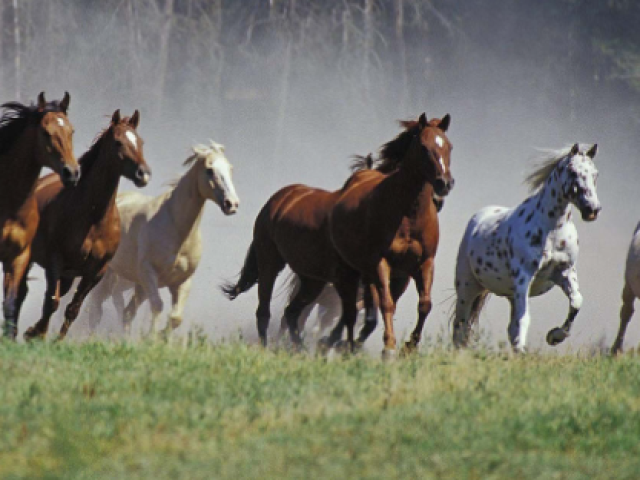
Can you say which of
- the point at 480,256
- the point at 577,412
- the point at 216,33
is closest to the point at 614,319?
the point at 480,256

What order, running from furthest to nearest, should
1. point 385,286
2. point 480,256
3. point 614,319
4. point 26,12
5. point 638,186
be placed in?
point 26,12
point 638,186
point 614,319
point 480,256
point 385,286

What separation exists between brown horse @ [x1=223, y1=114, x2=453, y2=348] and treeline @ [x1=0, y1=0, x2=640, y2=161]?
84.9 ft

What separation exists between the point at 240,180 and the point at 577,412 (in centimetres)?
3025

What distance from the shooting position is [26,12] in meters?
40.8

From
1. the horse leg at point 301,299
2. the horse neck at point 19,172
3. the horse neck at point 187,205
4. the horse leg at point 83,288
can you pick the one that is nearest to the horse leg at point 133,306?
the horse neck at point 187,205

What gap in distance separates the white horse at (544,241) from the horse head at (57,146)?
3868mm

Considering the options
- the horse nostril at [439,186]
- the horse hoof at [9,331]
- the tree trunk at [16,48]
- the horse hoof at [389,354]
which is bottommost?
the horse hoof at [9,331]

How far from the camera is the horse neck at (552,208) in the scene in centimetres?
1247

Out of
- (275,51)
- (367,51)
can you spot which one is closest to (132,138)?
(367,51)

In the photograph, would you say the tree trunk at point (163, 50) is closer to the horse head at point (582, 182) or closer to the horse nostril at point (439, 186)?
the horse head at point (582, 182)

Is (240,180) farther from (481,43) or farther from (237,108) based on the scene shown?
(481,43)

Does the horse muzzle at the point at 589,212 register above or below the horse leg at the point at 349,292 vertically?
above

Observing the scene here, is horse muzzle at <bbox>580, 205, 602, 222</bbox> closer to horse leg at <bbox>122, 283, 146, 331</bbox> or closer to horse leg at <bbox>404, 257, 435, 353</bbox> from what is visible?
horse leg at <bbox>404, 257, 435, 353</bbox>

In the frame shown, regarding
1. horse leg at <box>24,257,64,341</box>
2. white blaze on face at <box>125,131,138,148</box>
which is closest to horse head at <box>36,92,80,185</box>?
white blaze on face at <box>125,131,138,148</box>
